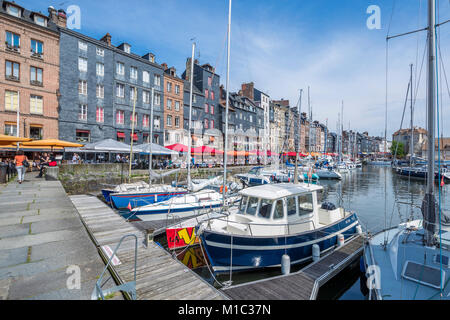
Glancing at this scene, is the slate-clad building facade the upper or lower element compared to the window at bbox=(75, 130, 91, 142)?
upper

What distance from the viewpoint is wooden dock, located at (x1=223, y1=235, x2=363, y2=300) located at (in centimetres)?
593

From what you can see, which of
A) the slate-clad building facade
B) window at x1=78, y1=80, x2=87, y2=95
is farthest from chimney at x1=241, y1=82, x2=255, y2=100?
window at x1=78, y1=80, x2=87, y2=95

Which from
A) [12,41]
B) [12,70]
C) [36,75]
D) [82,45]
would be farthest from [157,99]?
[12,41]

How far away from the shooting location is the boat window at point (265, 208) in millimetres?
8312

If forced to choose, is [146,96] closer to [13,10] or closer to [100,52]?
[100,52]

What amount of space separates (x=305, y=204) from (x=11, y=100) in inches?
1220

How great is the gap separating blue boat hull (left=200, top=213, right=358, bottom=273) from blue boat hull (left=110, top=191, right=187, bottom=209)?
8524 millimetres

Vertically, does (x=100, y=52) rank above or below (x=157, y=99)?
above

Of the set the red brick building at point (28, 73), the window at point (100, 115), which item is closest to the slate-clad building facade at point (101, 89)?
the window at point (100, 115)

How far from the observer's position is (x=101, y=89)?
3000cm

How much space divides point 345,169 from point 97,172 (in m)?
51.4

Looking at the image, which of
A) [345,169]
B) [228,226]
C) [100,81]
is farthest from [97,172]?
[345,169]

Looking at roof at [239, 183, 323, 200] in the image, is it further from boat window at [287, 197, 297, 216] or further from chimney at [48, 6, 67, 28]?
chimney at [48, 6, 67, 28]

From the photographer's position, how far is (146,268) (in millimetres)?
5859
